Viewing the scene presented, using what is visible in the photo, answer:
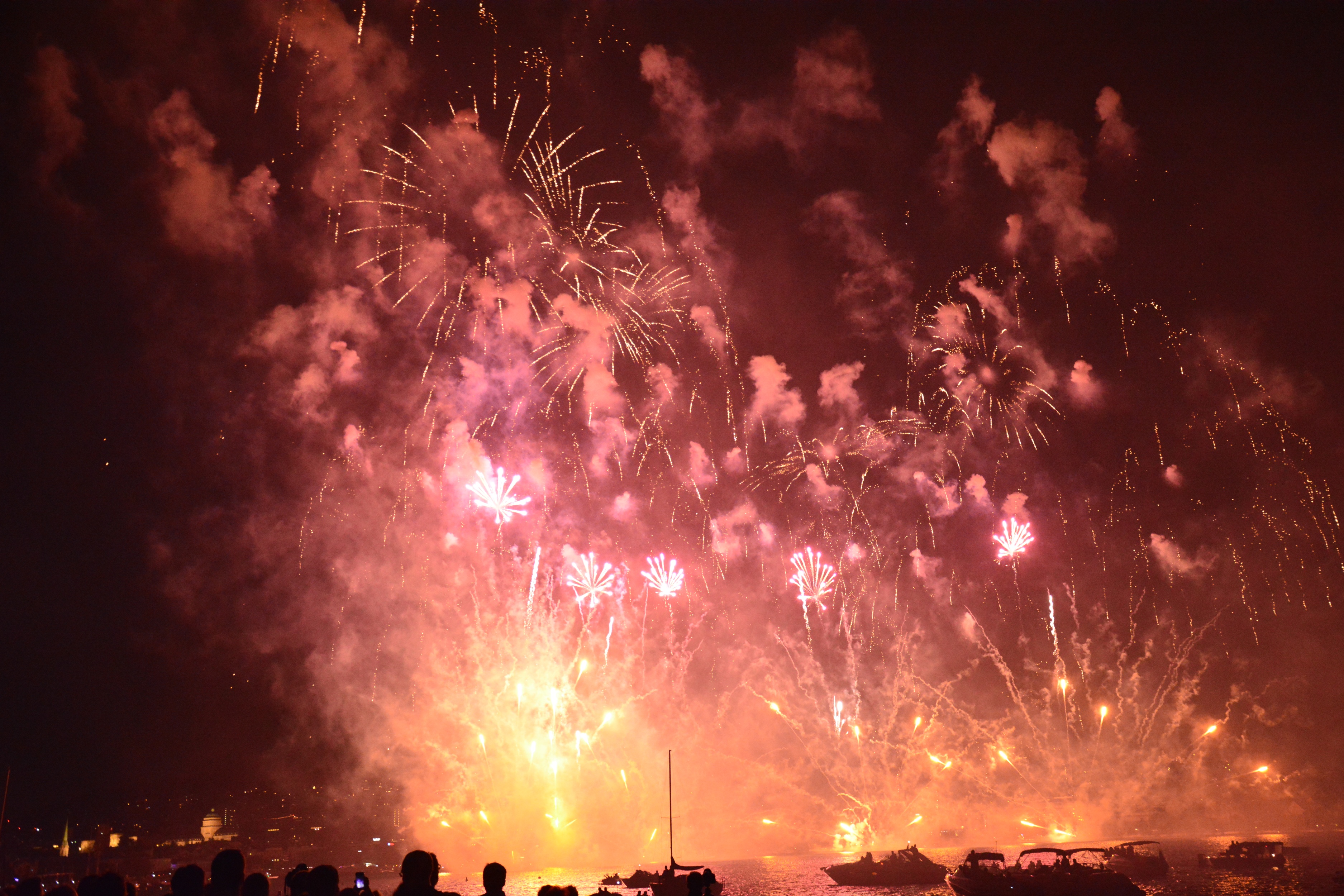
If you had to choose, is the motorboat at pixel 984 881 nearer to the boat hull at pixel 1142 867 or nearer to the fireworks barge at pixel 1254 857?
the boat hull at pixel 1142 867

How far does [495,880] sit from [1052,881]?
2924 inches

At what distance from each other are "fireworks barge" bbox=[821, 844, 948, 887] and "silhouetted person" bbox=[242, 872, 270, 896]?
109 metres

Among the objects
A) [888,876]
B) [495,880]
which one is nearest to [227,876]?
[495,880]

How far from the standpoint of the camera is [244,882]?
23.5 ft

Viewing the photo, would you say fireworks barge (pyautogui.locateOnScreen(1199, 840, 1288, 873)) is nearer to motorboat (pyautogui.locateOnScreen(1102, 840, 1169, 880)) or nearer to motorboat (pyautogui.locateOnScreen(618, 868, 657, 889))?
motorboat (pyautogui.locateOnScreen(1102, 840, 1169, 880))

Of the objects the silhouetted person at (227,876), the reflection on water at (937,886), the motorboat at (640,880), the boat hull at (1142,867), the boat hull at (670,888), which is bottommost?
the reflection on water at (937,886)

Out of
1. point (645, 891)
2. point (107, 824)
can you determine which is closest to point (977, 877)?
point (645, 891)

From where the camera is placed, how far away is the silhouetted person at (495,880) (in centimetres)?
705

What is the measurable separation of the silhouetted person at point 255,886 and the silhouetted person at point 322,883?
Answer: 1.43ft

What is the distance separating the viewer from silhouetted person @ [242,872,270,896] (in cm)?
700

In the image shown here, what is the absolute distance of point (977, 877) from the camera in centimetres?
6900

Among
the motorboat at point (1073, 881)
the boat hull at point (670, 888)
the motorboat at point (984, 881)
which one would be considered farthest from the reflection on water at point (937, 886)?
the motorboat at point (984, 881)

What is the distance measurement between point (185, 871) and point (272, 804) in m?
219

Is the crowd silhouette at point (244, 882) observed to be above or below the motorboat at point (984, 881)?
above
